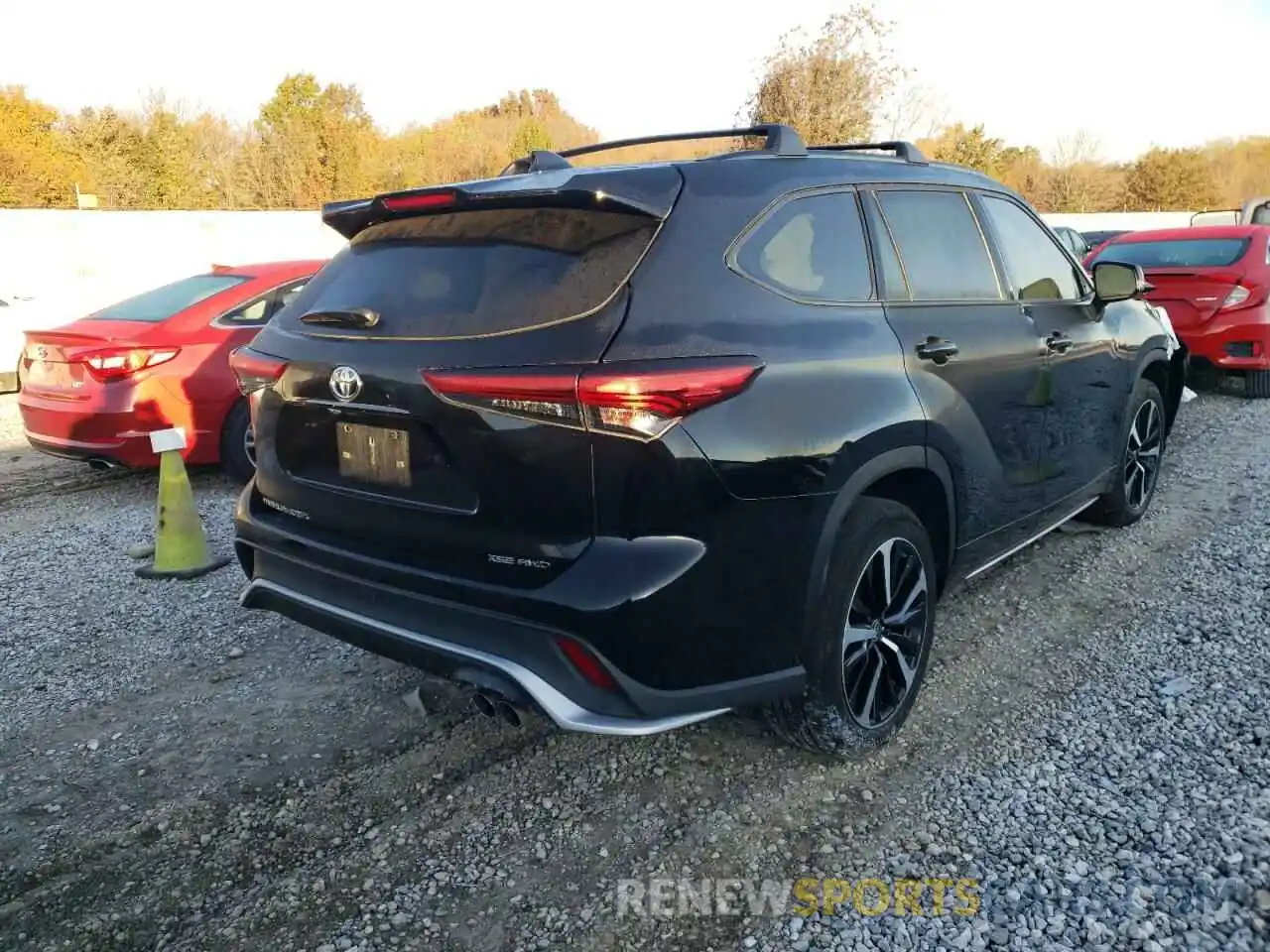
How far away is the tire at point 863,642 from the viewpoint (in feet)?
8.98

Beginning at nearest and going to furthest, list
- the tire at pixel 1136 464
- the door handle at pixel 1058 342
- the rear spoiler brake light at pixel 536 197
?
the rear spoiler brake light at pixel 536 197, the door handle at pixel 1058 342, the tire at pixel 1136 464

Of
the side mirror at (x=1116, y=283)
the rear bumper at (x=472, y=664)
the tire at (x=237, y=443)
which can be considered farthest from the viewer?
the tire at (x=237, y=443)

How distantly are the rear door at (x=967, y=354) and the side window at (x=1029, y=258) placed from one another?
7.4 inches

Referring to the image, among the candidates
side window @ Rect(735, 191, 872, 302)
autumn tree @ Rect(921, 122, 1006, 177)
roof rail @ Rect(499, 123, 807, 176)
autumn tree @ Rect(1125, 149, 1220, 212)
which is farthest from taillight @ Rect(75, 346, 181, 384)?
autumn tree @ Rect(1125, 149, 1220, 212)

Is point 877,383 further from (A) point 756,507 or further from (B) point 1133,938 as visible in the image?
(B) point 1133,938

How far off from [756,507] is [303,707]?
2.01m

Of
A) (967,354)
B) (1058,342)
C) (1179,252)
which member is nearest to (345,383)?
(967,354)

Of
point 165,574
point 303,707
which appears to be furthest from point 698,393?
point 165,574

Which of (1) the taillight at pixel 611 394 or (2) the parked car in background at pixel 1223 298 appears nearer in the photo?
(1) the taillight at pixel 611 394

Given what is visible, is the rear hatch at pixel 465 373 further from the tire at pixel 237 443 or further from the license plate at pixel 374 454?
the tire at pixel 237 443

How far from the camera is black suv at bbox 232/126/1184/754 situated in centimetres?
233

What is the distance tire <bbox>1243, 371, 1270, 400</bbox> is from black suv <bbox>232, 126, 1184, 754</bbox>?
7083 millimetres

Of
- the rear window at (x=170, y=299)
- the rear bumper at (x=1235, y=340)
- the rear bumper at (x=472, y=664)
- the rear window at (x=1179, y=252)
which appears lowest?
the rear bumper at (x=472, y=664)

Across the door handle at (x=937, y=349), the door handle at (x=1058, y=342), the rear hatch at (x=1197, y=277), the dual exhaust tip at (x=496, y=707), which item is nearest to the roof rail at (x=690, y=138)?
the door handle at (x=937, y=349)
